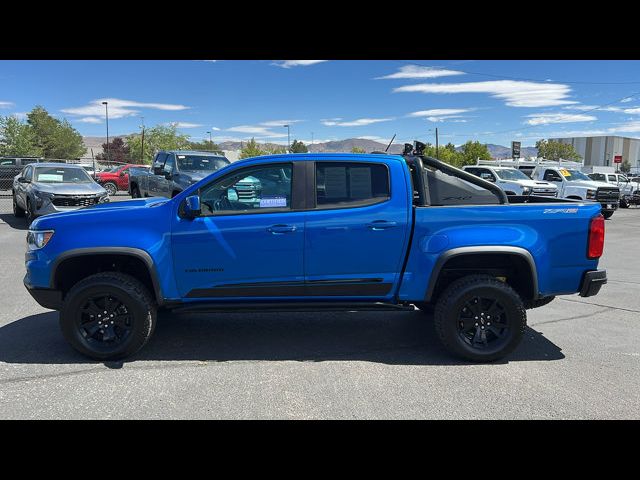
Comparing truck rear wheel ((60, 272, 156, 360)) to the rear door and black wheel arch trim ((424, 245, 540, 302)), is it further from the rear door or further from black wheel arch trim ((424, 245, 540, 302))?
black wheel arch trim ((424, 245, 540, 302))

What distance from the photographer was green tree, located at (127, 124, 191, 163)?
253ft

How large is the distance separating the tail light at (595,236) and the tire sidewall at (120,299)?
12.7 feet

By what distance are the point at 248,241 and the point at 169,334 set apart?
1551 mm

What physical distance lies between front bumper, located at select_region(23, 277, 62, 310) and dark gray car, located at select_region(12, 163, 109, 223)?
7.75 meters

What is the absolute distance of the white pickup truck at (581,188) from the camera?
61.6ft

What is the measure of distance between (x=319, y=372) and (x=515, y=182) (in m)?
17.2

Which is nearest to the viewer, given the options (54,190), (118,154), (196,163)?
(54,190)

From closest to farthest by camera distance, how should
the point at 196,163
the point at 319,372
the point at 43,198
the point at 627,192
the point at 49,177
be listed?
the point at 319,372
the point at 43,198
the point at 196,163
the point at 49,177
the point at 627,192

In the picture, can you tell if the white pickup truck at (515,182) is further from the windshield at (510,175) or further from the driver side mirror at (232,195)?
the driver side mirror at (232,195)

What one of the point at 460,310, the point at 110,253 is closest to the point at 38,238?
→ the point at 110,253

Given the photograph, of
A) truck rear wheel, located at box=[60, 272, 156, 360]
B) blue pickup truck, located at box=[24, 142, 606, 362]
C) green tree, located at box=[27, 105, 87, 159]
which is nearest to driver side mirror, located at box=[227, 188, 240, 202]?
blue pickup truck, located at box=[24, 142, 606, 362]

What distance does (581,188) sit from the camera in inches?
762

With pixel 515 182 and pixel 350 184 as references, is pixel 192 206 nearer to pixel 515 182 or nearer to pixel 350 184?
pixel 350 184

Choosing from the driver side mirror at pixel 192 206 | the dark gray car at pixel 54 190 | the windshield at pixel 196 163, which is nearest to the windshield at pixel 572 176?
the windshield at pixel 196 163
